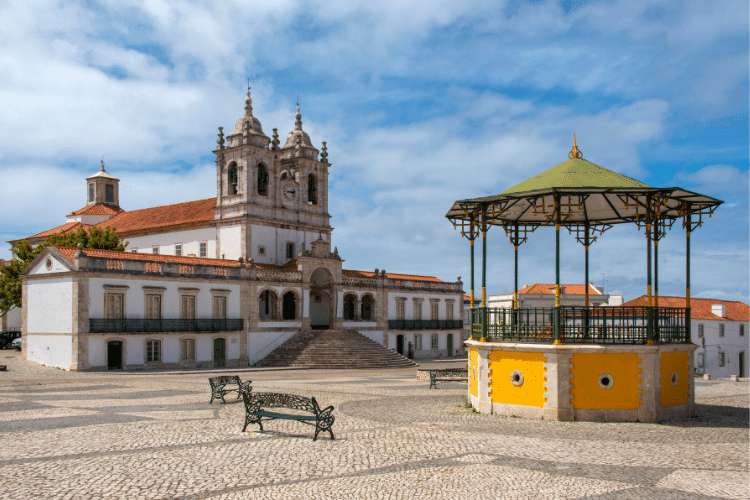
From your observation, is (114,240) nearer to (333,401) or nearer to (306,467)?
(333,401)

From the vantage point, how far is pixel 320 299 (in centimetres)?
4781

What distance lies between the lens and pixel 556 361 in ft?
49.8

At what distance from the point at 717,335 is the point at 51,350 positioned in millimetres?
44183

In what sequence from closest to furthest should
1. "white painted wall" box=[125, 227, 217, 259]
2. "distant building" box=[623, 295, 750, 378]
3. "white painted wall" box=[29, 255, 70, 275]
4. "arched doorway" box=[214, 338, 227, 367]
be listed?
"white painted wall" box=[29, 255, 70, 275] < "arched doorway" box=[214, 338, 227, 367] < "white painted wall" box=[125, 227, 217, 259] < "distant building" box=[623, 295, 750, 378]

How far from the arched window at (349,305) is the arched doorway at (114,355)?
16.7 m

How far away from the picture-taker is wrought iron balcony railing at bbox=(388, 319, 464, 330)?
4950 cm

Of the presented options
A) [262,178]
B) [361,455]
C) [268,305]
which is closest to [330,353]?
[268,305]

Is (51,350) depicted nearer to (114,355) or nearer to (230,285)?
(114,355)

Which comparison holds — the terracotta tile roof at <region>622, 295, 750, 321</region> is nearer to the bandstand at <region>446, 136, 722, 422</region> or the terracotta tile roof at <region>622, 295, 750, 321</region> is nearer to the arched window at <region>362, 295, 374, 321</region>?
the arched window at <region>362, 295, 374, 321</region>

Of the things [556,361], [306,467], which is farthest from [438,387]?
[306,467]

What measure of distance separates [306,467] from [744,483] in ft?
Answer: 20.4

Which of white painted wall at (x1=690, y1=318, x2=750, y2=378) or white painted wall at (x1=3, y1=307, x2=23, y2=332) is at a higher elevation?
white painted wall at (x1=3, y1=307, x2=23, y2=332)

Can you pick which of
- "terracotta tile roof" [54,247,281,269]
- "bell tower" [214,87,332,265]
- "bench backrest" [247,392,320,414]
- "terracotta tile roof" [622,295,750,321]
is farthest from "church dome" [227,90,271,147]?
"bench backrest" [247,392,320,414]

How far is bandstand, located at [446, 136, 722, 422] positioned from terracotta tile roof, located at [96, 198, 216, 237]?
35.1 m
